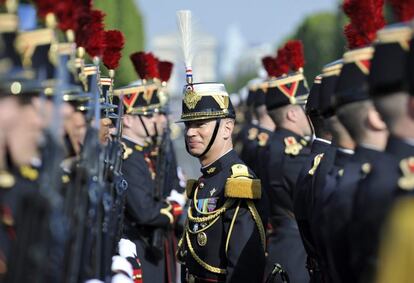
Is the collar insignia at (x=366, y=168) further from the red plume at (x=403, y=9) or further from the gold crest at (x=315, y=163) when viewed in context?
the gold crest at (x=315, y=163)

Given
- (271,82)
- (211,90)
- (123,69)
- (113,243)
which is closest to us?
(113,243)

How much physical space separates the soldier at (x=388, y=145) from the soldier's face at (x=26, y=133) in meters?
1.40

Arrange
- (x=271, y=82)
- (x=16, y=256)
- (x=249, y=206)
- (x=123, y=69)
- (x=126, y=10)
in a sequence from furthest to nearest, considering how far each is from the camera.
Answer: (x=126, y=10), (x=123, y=69), (x=271, y=82), (x=249, y=206), (x=16, y=256)

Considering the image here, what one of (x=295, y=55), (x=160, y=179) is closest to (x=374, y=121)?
(x=160, y=179)

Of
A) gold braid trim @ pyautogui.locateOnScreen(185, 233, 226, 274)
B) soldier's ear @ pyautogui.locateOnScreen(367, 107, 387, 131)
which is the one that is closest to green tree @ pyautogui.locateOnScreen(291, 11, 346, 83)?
gold braid trim @ pyautogui.locateOnScreen(185, 233, 226, 274)

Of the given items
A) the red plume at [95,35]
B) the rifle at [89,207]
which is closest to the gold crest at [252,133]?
the red plume at [95,35]

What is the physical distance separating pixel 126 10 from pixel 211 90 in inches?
1023

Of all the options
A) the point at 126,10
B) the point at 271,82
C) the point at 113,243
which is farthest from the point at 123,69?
the point at 113,243

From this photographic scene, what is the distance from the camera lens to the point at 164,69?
1045 cm

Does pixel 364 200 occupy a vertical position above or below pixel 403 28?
below

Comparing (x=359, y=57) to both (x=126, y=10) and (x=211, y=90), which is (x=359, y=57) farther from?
(x=126, y=10)

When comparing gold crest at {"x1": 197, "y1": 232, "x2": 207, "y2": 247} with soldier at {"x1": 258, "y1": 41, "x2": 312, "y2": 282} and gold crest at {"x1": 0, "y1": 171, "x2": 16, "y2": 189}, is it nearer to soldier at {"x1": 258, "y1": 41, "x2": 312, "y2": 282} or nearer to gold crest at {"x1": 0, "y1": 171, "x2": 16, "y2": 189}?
soldier at {"x1": 258, "y1": 41, "x2": 312, "y2": 282}

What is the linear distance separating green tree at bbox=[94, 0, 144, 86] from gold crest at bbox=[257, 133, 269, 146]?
11745mm

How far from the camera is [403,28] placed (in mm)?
4371
